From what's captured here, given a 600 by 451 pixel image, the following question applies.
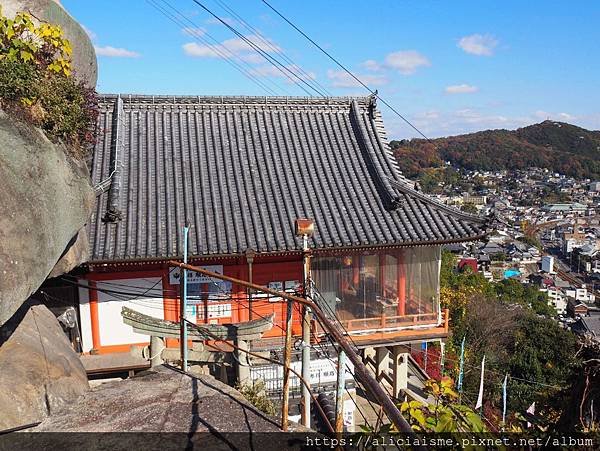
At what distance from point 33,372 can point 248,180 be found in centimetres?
699

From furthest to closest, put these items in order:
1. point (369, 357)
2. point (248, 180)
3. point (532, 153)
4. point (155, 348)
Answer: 1. point (532, 153)
2. point (369, 357)
3. point (248, 180)
4. point (155, 348)

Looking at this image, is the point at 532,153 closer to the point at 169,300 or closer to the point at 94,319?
the point at 169,300

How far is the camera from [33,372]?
6.15 m

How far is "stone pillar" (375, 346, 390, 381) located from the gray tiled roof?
469 cm

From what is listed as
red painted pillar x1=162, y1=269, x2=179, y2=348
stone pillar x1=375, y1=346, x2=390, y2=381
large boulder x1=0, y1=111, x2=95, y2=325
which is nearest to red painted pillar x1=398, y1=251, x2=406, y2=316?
stone pillar x1=375, y1=346, x2=390, y2=381

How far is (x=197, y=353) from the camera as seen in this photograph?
385 inches

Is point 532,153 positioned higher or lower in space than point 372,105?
higher

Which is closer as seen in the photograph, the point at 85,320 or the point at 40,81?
the point at 40,81

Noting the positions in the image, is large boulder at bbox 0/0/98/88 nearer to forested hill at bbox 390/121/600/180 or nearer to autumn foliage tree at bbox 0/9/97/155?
autumn foliage tree at bbox 0/9/97/155

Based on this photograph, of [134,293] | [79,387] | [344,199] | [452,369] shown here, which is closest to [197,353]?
[134,293]

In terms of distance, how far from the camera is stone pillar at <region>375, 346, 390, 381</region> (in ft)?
45.7

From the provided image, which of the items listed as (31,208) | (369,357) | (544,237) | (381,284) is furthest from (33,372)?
(544,237)

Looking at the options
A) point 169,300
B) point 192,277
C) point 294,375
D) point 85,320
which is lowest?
point 294,375

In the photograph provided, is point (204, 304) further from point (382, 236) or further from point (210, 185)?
point (382, 236)
